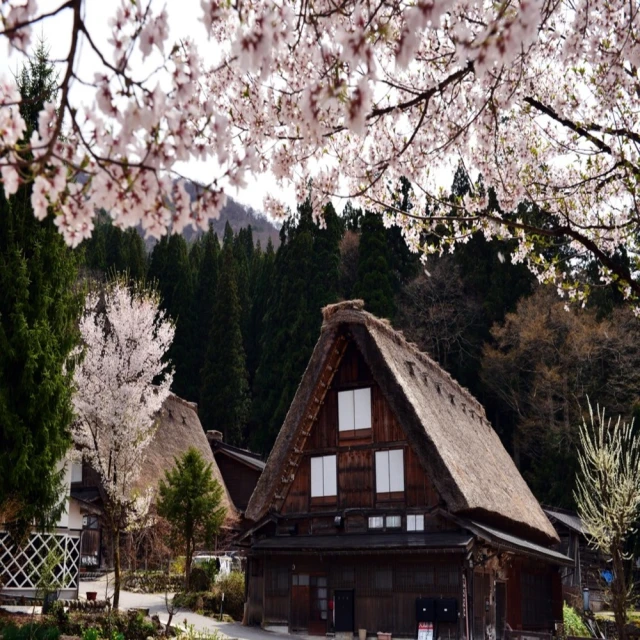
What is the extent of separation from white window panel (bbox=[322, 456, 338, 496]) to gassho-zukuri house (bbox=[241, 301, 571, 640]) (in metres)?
0.04

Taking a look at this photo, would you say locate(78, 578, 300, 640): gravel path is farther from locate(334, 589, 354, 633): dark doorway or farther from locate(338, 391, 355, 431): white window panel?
locate(338, 391, 355, 431): white window panel

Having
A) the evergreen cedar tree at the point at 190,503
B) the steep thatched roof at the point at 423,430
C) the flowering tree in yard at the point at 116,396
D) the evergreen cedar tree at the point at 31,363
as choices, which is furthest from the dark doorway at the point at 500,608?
the evergreen cedar tree at the point at 31,363

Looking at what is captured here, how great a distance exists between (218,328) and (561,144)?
1344 inches

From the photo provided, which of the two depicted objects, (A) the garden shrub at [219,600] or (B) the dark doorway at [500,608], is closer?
(B) the dark doorway at [500,608]

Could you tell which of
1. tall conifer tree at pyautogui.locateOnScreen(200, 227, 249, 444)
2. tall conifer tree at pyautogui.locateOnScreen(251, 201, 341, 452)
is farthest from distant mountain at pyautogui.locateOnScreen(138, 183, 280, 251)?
tall conifer tree at pyautogui.locateOnScreen(251, 201, 341, 452)

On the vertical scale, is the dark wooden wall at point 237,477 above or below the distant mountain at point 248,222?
below

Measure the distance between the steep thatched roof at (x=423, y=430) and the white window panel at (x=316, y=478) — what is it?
796 mm

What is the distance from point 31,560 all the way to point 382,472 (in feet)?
26.9

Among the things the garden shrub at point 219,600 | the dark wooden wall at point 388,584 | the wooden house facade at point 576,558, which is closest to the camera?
the dark wooden wall at point 388,584

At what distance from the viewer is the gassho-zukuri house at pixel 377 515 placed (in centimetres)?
1844

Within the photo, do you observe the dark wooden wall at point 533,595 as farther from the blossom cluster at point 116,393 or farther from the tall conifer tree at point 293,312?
the tall conifer tree at point 293,312

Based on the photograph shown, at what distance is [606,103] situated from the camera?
28.2ft

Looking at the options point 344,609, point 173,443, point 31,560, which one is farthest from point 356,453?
point 173,443

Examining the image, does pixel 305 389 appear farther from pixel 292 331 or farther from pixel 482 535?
pixel 292 331
